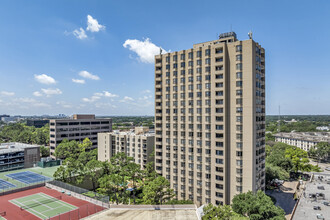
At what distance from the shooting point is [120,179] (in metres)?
61.1

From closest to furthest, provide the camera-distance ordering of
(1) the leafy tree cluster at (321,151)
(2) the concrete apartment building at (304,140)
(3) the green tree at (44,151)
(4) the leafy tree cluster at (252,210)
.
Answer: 1. (4) the leafy tree cluster at (252,210)
2. (3) the green tree at (44,151)
3. (1) the leafy tree cluster at (321,151)
4. (2) the concrete apartment building at (304,140)

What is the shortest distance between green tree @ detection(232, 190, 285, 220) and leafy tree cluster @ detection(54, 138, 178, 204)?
1976 cm

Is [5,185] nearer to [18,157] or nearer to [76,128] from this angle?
[18,157]

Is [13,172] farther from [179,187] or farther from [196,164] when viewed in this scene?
[196,164]

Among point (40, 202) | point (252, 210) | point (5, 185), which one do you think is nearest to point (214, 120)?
point (252, 210)

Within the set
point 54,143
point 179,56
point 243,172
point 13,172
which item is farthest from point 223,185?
point 54,143

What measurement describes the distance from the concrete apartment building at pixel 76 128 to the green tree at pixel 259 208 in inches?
4442

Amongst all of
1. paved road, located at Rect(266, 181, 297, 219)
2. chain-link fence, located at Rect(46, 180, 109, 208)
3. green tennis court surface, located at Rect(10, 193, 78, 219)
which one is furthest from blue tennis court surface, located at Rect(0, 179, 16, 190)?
paved road, located at Rect(266, 181, 297, 219)

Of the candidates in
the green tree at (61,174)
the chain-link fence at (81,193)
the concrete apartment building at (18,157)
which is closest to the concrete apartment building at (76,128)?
the concrete apartment building at (18,157)

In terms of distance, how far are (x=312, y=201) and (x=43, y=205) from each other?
8570 centimetres

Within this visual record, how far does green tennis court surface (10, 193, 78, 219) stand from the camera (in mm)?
55969

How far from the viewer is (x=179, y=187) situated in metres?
71.2

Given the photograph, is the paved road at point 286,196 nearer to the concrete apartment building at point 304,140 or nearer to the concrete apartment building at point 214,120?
the concrete apartment building at point 214,120

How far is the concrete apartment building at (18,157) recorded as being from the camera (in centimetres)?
9684
